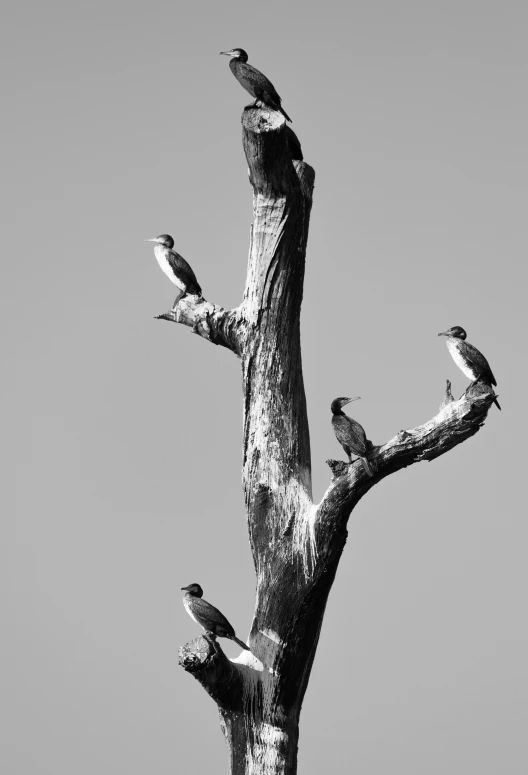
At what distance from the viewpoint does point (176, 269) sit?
9.28 metres

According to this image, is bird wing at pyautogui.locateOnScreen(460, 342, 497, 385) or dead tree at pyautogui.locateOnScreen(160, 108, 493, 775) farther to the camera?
bird wing at pyautogui.locateOnScreen(460, 342, 497, 385)

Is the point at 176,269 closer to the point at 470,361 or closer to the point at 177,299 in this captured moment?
the point at 177,299

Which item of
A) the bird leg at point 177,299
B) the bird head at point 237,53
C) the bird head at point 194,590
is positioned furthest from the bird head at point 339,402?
the bird head at point 237,53

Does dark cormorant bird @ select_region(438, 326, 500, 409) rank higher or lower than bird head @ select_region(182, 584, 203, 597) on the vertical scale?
higher

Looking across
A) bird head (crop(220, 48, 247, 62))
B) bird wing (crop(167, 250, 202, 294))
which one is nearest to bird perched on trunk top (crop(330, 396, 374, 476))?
bird wing (crop(167, 250, 202, 294))

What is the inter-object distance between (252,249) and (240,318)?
578mm

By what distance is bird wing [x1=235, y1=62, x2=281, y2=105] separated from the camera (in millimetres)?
8328

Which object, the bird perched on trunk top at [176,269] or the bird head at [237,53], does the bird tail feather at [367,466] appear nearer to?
the bird perched on trunk top at [176,269]

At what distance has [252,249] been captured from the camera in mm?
8406

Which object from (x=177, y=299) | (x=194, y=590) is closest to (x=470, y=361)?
(x=177, y=299)

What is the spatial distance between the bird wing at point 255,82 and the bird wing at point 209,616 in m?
4.03

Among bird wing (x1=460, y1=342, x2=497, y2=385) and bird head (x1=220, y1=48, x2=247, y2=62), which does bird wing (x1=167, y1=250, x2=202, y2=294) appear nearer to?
bird head (x1=220, y1=48, x2=247, y2=62)

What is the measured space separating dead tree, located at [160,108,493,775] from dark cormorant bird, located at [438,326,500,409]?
15cm

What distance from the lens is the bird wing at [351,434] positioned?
746 cm
